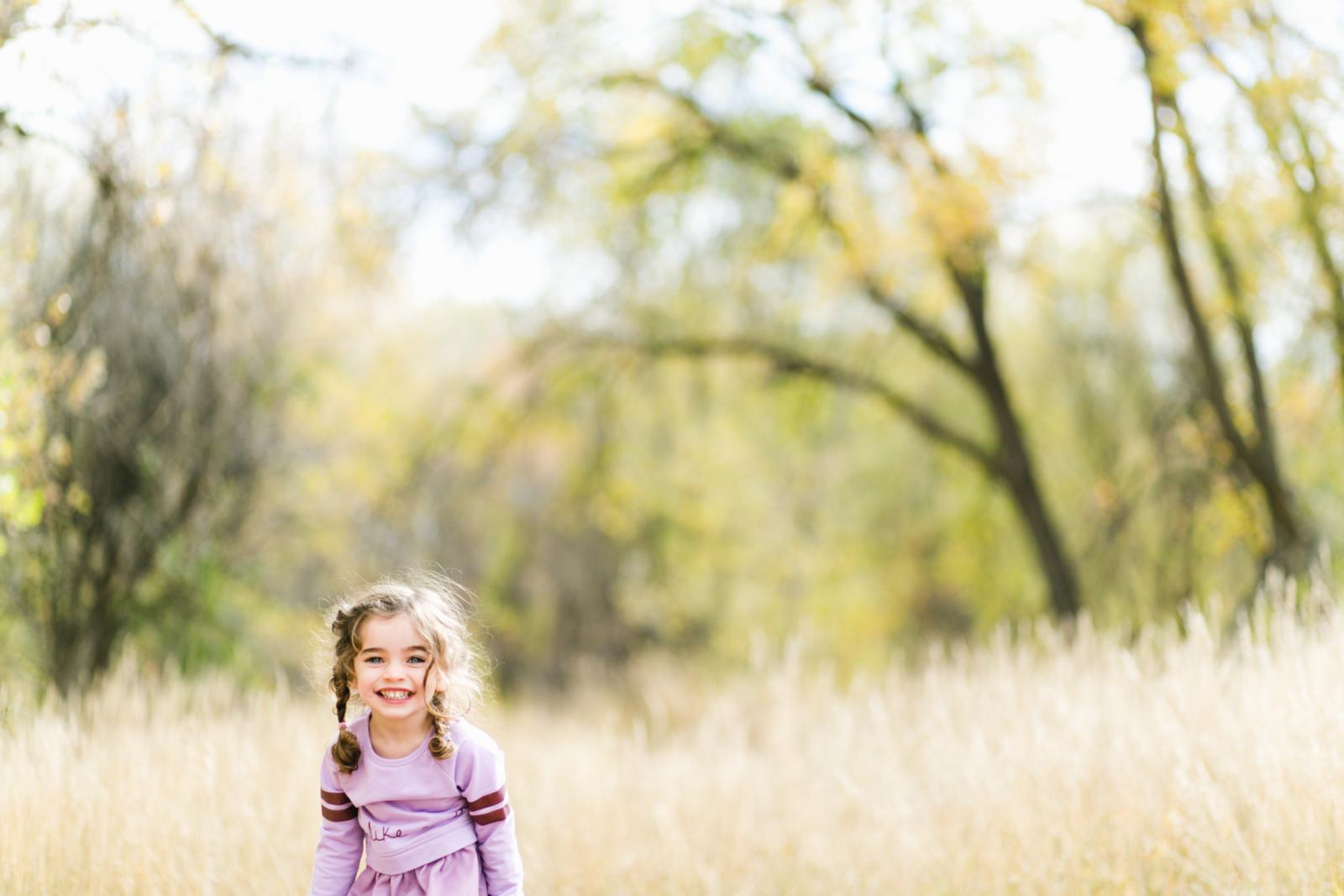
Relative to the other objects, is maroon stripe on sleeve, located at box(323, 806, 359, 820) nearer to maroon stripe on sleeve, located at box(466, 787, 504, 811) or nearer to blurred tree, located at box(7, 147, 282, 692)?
maroon stripe on sleeve, located at box(466, 787, 504, 811)

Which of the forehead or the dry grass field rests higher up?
the forehead

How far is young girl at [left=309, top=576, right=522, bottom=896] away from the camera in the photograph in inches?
108

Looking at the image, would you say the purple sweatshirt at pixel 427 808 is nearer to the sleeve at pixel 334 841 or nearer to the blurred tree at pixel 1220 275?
the sleeve at pixel 334 841

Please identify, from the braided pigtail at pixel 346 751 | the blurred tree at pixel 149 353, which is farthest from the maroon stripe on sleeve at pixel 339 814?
the blurred tree at pixel 149 353

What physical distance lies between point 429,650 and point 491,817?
0.41 meters

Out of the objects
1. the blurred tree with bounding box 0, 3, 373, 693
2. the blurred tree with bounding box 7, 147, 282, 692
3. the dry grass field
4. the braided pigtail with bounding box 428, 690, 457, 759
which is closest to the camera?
the braided pigtail with bounding box 428, 690, 457, 759

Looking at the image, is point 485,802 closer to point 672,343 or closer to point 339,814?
point 339,814

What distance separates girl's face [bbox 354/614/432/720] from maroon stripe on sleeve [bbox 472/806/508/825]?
0.93 feet

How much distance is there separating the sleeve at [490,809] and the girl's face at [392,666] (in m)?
0.16

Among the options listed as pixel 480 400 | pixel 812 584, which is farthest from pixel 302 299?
pixel 812 584

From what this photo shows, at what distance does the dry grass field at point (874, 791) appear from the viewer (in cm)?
351

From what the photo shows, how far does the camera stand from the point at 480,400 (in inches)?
430

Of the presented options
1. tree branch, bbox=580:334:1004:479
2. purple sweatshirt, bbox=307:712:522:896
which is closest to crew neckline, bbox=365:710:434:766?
purple sweatshirt, bbox=307:712:522:896

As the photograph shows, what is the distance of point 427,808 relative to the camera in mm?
2791
